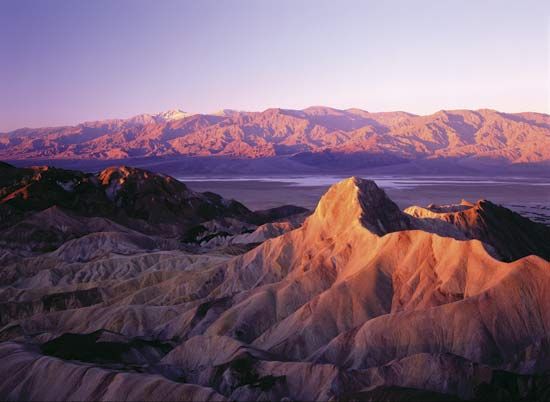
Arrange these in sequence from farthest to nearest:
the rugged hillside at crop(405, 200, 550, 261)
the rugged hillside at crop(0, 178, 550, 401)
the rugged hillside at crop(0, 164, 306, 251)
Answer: the rugged hillside at crop(0, 164, 306, 251) < the rugged hillside at crop(405, 200, 550, 261) < the rugged hillside at crop(0, 178, 550, 401)

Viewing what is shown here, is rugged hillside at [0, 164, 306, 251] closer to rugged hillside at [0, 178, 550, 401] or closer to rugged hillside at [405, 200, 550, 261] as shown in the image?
rugged hillside at [0, 178, 550, 401]

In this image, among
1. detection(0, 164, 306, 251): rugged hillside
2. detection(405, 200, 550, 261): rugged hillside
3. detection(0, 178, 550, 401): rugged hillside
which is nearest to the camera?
detection(0, 178, 550, 401): rugged hillside

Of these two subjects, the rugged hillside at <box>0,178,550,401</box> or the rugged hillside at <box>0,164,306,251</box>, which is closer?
the rugged hillside at <box>0,178,550,401</box>

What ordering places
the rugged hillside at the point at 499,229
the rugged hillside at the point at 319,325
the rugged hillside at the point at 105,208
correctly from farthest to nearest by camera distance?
the rugged hillside at the point at 105,208, the rugged hillside at the point at 499,229, the rugged hillside at the point at 319,325

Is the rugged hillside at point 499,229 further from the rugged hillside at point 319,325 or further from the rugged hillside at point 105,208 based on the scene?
the rugged hillside at point 105,208

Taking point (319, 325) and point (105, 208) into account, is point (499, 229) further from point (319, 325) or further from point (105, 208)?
point (105, 208)

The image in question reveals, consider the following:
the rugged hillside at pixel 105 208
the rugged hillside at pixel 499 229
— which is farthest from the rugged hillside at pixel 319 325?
the rugged hillside at pixel 105 208

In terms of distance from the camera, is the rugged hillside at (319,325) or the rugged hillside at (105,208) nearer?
the rugged hillside at (319,325)

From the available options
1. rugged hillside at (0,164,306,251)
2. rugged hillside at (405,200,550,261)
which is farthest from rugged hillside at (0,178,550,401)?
rugged hillside at (0,164,306,251)

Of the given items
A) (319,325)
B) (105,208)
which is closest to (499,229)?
(319,325)
